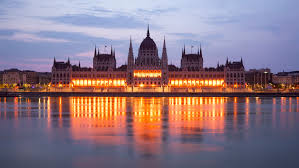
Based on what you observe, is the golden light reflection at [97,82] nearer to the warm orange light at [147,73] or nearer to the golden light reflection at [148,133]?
the warm orange light at [147,73]

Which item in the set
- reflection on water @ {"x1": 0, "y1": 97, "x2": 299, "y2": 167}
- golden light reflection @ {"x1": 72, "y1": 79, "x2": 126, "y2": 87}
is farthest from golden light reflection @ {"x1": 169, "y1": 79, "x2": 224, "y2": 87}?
reflection on water @ {"x1": 0, "y1": 97, "x2": 299, "y2": 167}

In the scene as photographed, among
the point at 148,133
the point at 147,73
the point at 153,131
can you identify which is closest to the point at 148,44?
the point at 147,73

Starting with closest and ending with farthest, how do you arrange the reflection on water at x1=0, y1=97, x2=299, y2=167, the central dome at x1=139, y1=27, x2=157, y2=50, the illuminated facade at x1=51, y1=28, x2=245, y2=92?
the reflection on water at x1=0, y1=97, x2=299, y2=167 → the illuminated facade at x1=51, y1=28, x2=245, y2=92 → the central dome at x1=139, y1=27, x2=157, y2=50

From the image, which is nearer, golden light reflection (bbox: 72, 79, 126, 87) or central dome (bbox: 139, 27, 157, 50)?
golden light reflection (bbox: 72, 79, 126, 87)

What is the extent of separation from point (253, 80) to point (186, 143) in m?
175

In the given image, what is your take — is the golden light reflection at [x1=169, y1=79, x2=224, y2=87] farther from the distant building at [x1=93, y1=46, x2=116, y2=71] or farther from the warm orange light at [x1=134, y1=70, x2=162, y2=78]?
the distant building at [x1=93, y1=46, x2=116, y2=71]

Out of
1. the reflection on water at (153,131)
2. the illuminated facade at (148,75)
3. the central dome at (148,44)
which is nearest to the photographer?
the reflection on water at (153,131)

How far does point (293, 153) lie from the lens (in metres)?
22.6

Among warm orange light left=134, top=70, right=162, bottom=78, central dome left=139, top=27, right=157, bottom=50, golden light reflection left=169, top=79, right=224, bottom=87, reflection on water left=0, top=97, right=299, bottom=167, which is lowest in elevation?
reflection on water left=0, top=97, right=299, bottom=167

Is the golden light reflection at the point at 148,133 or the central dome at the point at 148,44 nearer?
the golden light reflection at the point at 148,133

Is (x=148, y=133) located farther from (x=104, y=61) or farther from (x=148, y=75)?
(x=104, y=61)

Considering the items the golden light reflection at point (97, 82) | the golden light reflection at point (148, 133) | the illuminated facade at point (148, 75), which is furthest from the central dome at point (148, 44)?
the golden light reflection at point (148, 133)

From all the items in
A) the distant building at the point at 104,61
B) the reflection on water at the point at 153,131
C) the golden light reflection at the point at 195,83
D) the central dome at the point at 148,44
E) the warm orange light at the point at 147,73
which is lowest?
the reflection on water at the point at 153,131

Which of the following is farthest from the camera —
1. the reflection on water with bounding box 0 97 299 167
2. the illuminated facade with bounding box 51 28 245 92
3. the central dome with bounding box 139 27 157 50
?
the central dome with bounding box 139 27 157 50
